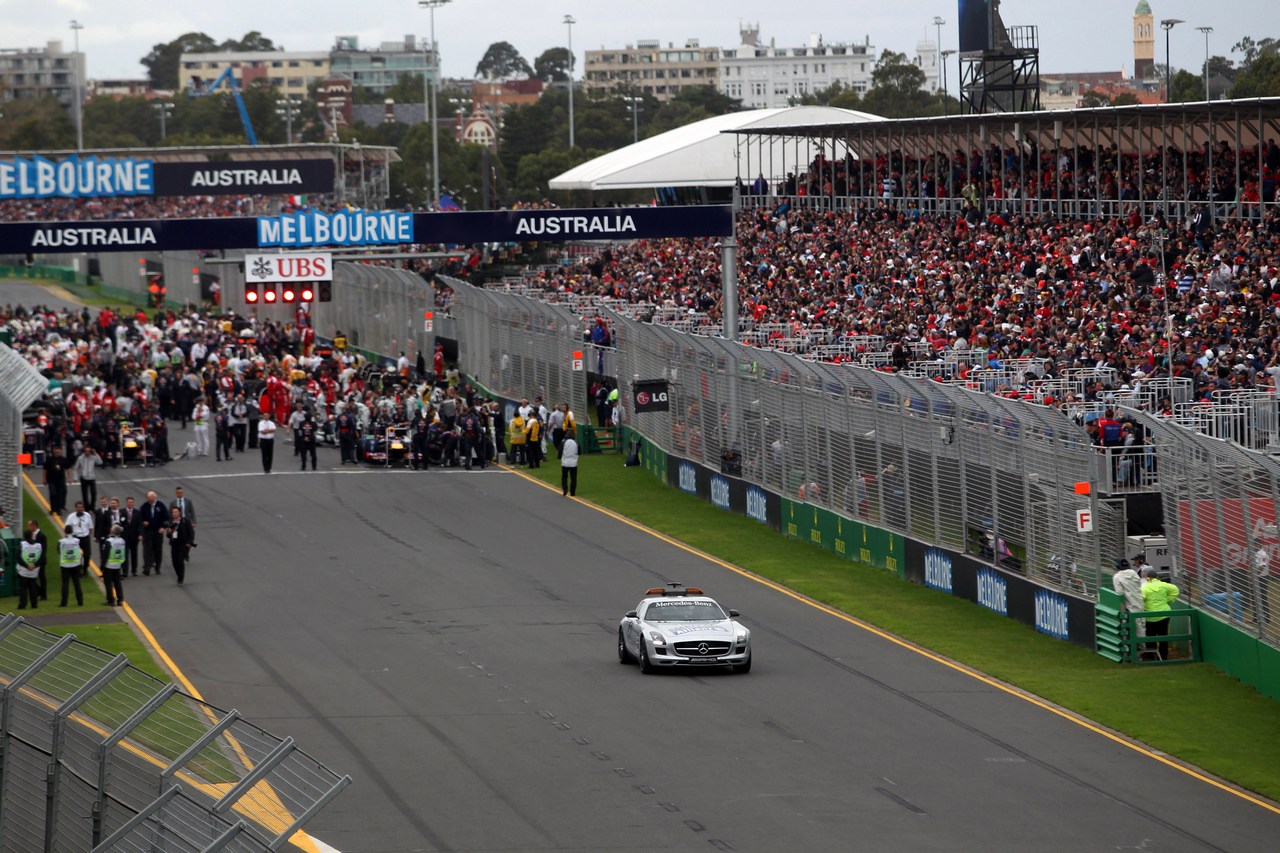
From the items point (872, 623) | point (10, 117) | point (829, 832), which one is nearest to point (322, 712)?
point (829, 832)

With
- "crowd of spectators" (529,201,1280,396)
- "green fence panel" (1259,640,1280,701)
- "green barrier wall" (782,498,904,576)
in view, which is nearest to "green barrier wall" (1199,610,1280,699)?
"green fence panel" (1259,640,1280,701)

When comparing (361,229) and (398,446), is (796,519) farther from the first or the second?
(398,446)

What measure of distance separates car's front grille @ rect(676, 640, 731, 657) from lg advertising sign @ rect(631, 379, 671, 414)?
56.9 feet

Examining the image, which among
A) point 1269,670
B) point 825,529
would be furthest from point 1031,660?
point 825,529

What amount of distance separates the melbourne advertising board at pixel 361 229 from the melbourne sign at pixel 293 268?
115 centimetres

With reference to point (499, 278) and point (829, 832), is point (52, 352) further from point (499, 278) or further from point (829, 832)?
point (829, 832)

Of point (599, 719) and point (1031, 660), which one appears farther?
point (1031, 660)

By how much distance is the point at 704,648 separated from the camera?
22.8 m

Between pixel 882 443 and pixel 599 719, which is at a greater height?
pixel 882 443

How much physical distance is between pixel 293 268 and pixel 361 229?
9.13 ft

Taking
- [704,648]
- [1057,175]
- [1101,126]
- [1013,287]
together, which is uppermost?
[1101,126]

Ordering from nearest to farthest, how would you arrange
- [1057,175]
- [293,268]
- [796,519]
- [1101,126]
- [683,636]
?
[683,636] < [796,519] < [293,268] < [1101,126] < [1057,175]

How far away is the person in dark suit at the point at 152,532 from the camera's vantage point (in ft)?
99.7

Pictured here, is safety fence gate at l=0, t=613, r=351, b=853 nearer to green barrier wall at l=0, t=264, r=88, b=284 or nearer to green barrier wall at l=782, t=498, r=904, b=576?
green barrier wall at l=782, t=498, r=904, b=576
